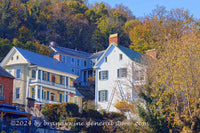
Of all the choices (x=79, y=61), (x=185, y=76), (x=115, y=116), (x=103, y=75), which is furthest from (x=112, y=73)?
(x=79, y=61)

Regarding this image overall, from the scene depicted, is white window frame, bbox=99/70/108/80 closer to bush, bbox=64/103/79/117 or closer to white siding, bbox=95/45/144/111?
white siding, bbox=95/45/144/111

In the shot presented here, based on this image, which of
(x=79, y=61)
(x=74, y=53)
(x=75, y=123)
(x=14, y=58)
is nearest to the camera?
(x=75, y=123)

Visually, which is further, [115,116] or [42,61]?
[42,61]

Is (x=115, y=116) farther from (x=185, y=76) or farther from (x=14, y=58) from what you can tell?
(x=14, y=58)

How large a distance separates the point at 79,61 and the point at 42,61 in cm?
2992

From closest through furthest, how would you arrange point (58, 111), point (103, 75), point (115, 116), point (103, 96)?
1. point (58, 111)
2. point (115, 116)
3. point (103, 96)
4. point (103, 75)

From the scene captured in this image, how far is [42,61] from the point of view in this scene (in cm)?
5381

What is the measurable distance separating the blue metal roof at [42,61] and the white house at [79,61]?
22112 mm

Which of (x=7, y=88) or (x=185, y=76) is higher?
(x=7, y=88)

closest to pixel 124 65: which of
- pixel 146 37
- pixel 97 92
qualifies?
pixel 97 92

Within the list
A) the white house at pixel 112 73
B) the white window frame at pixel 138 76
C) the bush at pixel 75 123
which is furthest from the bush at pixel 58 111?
the white house at pixel 112 73

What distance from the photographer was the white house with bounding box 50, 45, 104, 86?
80.3 meters

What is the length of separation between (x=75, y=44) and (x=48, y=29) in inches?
307

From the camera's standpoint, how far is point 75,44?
9225cm
